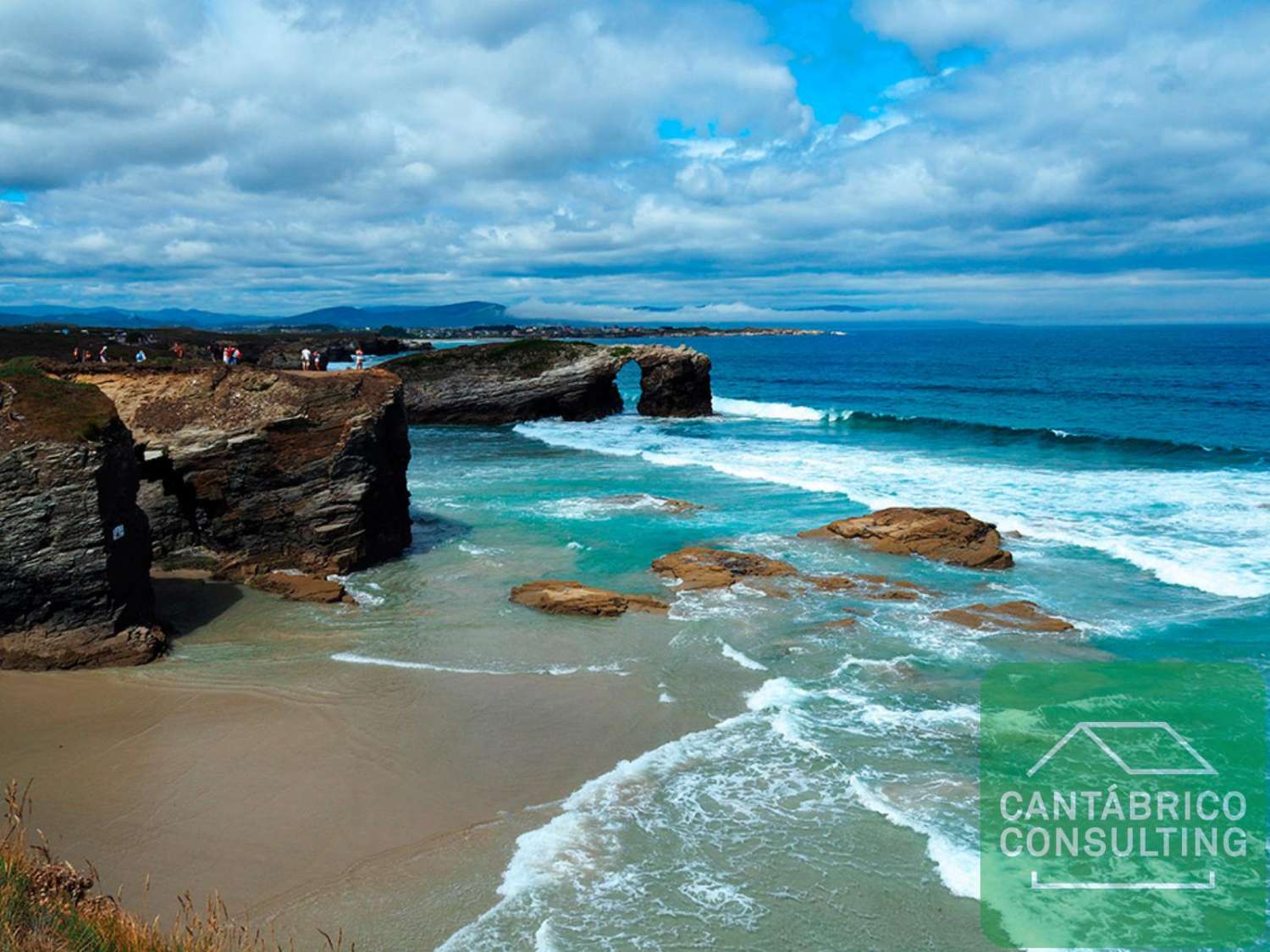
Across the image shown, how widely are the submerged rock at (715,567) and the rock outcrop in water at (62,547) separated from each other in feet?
31.4

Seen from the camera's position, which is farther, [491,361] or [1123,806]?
[491,361]

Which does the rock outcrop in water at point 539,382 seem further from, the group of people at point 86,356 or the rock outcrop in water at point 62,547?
the rock outcrop in water at point 62,547

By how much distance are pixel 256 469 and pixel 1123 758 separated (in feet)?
52.7

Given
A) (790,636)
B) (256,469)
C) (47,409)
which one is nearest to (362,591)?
(256,469)

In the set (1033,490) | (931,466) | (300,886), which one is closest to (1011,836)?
(300,886)

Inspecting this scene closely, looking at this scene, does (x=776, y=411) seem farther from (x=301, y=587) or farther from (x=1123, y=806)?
(x=1123, y=806)

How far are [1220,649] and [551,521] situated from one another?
15181 millimetres

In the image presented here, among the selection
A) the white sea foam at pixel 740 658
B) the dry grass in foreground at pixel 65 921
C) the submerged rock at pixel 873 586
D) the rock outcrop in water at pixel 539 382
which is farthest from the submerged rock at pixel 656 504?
the rock outcrop in water at pixel 539 382

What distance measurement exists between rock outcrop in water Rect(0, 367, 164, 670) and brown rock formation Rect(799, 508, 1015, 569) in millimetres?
14927

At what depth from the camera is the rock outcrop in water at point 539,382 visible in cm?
4894

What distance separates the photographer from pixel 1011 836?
30.2ft

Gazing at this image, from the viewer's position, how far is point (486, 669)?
13.7 m

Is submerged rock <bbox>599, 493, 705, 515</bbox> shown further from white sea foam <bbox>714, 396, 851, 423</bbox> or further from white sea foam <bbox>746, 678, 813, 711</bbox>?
white sea foam <bbox>714, 396, 851, 423</bbox>

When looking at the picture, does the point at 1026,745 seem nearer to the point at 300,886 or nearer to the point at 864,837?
the point at 864,837
